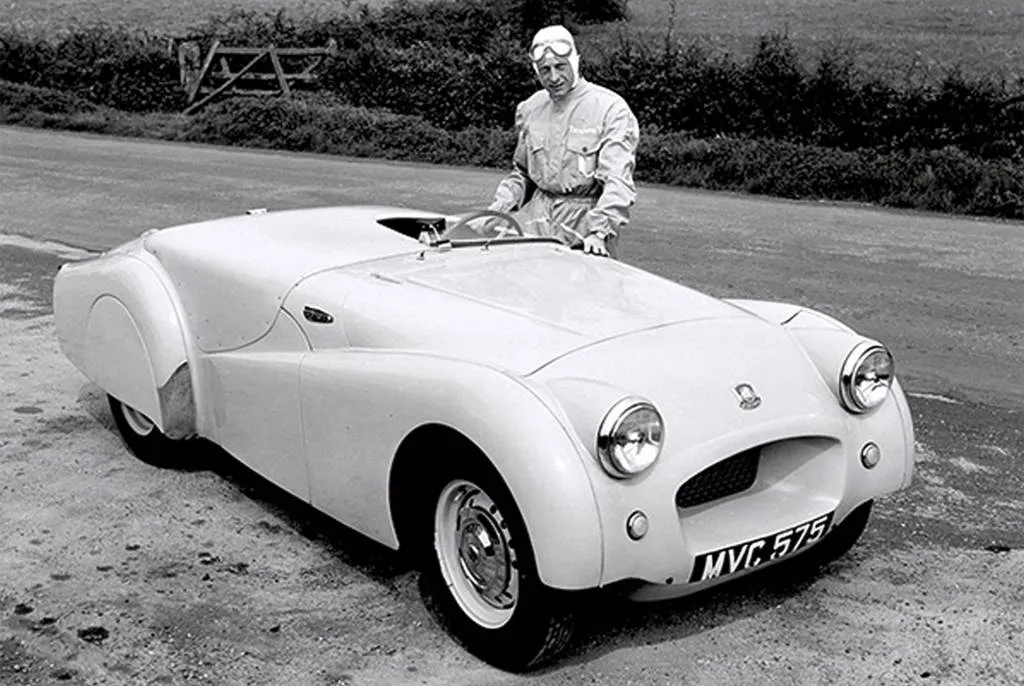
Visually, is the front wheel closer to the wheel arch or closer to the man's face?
the wheel arch

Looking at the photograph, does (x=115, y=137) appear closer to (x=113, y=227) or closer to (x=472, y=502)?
(x=113, y=227)

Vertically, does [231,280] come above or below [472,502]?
above

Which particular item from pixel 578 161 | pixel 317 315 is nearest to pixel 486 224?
pixel 578 161

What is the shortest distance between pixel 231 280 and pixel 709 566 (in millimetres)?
2269

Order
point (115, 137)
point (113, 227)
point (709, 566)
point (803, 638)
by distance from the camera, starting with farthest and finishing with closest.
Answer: point (115, 137), point (113, 227), point (803, 638), point (709, 566)

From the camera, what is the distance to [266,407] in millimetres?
4766

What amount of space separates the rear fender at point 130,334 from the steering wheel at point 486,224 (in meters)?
1.16

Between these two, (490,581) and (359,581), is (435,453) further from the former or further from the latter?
(359,581)

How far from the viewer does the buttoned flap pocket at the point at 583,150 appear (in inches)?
236

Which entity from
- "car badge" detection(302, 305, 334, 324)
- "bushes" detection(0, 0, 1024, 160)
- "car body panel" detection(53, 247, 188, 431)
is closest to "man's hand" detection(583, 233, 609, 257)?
"car badge" detection(302, 305, 334, 324)

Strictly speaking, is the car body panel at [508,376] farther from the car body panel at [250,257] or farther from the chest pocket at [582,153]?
the chest pocket at [582,153]

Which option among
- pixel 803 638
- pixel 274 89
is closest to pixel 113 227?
pixel 803 638

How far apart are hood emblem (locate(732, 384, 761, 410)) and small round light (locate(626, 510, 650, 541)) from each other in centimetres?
52

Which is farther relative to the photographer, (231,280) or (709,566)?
(231,280)
